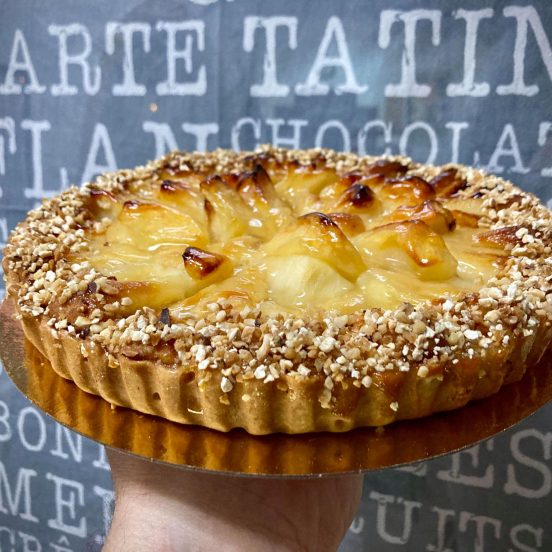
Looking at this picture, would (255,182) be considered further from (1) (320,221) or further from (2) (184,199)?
(1) (320,221)

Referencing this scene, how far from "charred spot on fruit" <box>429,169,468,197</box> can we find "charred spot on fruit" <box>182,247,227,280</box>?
80cm

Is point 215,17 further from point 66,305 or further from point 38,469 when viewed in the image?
point 38,469

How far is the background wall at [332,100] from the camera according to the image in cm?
196

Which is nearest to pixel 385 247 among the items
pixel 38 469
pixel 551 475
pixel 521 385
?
pixel 521 385

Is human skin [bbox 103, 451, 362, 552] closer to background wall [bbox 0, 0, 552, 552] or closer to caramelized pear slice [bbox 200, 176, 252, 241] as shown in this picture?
caramelized pear slice [bbox 200, 176, 252, 241]

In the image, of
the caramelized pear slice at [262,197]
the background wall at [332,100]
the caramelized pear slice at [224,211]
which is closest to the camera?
the caramelized pear slice at [224,211]

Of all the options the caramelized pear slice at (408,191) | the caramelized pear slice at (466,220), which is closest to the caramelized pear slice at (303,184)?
the caramelized pear slice at (408,191)

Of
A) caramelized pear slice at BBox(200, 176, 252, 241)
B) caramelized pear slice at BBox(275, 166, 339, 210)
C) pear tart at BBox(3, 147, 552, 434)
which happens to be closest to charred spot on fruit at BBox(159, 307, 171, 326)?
pear tart at BBox(3, 147, 552, 434)

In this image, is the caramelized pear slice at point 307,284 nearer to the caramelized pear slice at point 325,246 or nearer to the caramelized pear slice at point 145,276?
the caramelized pear slice at point 325,246

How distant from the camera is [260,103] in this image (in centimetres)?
233

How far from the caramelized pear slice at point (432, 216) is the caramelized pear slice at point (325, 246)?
26 centimetres

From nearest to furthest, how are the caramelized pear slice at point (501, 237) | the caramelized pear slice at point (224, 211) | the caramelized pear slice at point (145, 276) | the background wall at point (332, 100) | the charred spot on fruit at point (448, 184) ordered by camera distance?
the caramelized pear slice at point (145, 276)
the caramelized pear slice at point (501, 237)
the caramelized pear slice at point (224, 211)
the charred spot on fruit at point (448, 184)
the background wall at point (332, 100)

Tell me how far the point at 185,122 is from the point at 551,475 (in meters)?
2.00

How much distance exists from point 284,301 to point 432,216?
0.46 meters
